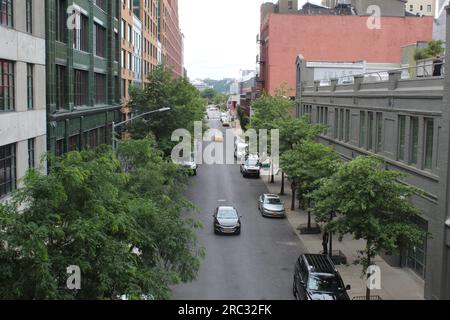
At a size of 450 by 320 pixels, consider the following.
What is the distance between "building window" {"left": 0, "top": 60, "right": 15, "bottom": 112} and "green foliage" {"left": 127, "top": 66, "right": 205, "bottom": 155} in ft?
58.9

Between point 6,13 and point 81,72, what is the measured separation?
13517 millimetres

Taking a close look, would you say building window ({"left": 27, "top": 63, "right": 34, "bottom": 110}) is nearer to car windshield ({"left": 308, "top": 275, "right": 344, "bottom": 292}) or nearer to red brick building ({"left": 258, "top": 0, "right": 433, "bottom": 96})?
car windshield ({"left": 308, "top": 275, "right": 344, "bottom": 292})

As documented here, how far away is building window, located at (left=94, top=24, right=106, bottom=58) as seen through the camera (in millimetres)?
38875

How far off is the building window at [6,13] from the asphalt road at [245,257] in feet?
39.6

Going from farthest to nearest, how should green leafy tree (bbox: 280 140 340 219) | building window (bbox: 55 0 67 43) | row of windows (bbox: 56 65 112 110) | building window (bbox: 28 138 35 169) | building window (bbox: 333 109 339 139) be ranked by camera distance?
building window (bbox: 333 109 339 139), row of windows (bbox: 56 65 112 110), building window (bbox: 55 0 67 43), green leafy tree (bbox: 280 140 340 219), building window (bbox: 28 138 35 169)

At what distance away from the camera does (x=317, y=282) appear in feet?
60.8

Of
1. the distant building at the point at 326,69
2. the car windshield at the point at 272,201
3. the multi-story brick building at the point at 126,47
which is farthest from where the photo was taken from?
the multi-story brick building at the point at 126,47

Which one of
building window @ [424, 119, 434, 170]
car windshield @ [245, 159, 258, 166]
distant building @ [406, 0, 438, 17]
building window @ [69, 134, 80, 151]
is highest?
distant building @ [406, 0, 438, 17]

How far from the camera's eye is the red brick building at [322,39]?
69.1 m

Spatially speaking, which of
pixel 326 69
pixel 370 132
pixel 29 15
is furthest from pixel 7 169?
pixel 326 69

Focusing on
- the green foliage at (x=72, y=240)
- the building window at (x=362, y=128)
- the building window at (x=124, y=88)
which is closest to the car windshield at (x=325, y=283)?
the green foliage at (x=72, y=240)

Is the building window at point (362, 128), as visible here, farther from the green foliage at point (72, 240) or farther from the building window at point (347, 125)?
the green foliage at point (72, 240)

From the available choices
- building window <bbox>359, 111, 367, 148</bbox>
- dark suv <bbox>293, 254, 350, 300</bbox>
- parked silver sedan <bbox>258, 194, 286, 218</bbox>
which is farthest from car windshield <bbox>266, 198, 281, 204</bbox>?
dark suv <bbox>293, 254, 350, 300</bbox>
